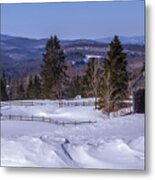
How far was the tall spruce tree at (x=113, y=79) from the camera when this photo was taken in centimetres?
261

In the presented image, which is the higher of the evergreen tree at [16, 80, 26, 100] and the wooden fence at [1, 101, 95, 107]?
the evergreen tree at [16, 80, 26, 100]

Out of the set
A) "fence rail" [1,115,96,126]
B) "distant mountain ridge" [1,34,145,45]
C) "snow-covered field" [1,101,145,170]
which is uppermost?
"distant mountain ridge" [1,34,145,45]

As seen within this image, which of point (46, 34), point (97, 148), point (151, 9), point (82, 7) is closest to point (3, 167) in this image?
point (97, 148)

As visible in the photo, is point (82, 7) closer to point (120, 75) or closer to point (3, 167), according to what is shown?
point (120, 75)

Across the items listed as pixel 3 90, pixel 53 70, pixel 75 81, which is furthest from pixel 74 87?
pixel 3 90

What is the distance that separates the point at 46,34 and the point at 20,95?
0.32 meters

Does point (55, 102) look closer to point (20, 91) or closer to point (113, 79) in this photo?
point (20, 91)

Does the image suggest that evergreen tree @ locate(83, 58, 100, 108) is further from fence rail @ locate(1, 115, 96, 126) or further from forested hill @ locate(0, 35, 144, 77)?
fence rail @ locate(1, 115, 96, 126)

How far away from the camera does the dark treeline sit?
2.61 m

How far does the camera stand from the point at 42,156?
266 cm

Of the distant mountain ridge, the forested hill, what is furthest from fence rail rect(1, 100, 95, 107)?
the distant mountain ridge

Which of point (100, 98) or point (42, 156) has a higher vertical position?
point (100, 98)

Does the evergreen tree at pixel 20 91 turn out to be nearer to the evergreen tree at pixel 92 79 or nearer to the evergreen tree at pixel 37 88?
the evergreen tree at pixel 37 88

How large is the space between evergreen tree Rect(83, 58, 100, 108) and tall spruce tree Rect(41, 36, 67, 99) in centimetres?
11
